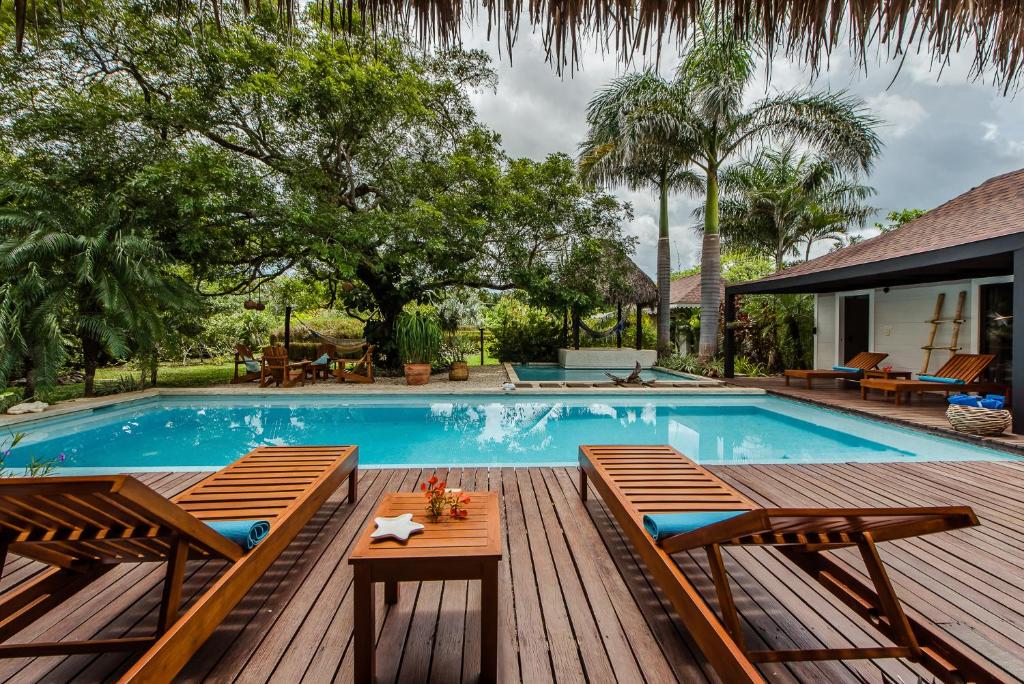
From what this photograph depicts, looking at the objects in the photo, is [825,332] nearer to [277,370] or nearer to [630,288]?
[630,288]

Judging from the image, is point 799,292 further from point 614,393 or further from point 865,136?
point 614,393

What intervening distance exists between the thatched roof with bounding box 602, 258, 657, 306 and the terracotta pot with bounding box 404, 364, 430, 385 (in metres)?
5.74

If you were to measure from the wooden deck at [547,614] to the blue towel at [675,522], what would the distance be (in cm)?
35

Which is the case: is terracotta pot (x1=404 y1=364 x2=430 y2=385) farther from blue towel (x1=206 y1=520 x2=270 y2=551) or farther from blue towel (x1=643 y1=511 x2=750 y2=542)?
blue towel (x1=643 y1=511 x2=750 y2=542)

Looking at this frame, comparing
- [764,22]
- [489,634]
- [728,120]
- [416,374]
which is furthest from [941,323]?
[489,634]

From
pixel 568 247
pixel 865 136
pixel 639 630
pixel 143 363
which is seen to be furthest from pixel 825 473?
pixel 143 363

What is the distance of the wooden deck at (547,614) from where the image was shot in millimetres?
1551

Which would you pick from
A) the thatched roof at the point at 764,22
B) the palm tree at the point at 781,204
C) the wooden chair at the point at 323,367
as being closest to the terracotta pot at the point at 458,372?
the wooden chair at the point at 323,367

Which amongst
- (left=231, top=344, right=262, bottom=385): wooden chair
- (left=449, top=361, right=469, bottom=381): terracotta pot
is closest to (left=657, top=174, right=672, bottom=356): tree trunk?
(left=449, top=361, right=469, bottom=381): terracotta pot

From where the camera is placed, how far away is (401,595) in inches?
78.5

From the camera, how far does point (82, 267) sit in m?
6.44

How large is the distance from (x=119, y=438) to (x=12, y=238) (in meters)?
3.40

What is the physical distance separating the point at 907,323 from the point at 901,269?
3.60 meters

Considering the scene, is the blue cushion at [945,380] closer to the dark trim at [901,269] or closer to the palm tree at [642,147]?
the dark trim at [901,269]
